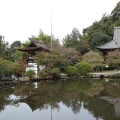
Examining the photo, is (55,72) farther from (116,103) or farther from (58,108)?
(58,108)

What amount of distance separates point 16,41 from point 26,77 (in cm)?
4389

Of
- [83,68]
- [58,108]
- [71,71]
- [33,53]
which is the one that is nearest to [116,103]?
[58,108]

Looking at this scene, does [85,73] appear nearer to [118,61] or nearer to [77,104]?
[118,61]

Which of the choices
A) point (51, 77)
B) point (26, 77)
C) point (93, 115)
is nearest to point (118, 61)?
point (51, 77)

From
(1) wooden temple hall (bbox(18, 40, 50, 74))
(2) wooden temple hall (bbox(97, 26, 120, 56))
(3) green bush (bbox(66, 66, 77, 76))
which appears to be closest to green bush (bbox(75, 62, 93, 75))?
(3) green bush (bbox(66, 66, 77, 76))

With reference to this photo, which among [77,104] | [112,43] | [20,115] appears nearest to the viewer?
[20,115]

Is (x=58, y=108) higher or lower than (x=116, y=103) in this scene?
lower

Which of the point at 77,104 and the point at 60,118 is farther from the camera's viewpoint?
the point at 77,104

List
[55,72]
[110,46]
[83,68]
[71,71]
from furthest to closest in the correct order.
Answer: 1. [110,46]
2. [83,68]
3. [71,71]
4. [55,72]

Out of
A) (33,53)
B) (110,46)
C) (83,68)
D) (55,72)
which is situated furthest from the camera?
(110,46)

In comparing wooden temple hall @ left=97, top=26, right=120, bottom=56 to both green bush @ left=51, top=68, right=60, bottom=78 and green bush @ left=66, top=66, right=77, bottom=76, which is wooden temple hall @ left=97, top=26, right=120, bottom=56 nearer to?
green bush @ left=66, top=66, right=77, bottom=76

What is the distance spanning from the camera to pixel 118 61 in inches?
1163

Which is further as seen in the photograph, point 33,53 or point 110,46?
point 110,46

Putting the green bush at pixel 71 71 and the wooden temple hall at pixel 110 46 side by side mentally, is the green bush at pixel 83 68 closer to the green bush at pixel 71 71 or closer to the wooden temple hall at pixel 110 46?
the green bush at pixel 71 71
